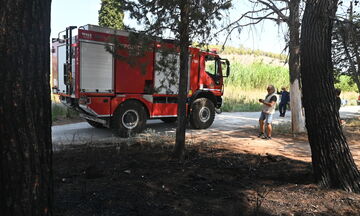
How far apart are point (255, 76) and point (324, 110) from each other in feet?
86.6

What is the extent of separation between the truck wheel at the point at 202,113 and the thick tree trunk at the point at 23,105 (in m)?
8.65

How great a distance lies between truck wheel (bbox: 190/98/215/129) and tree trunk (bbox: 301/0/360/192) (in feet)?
21.6

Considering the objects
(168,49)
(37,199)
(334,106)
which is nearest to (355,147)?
(334,106)

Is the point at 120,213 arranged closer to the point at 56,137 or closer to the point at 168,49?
the point at 168,49

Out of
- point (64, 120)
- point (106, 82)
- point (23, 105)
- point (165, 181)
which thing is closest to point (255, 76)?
point (64, 120)

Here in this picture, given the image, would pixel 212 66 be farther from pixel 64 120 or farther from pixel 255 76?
pixel 255 76

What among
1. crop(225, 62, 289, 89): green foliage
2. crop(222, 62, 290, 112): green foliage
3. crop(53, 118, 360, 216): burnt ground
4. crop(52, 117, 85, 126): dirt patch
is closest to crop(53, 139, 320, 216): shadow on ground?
crop(53, 118, 360, 216): burnt ground

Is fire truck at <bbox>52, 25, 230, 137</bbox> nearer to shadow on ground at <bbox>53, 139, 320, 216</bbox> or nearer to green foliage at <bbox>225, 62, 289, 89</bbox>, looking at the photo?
shadow on ground at <bbox>53, 139, 320, 216</bbox>

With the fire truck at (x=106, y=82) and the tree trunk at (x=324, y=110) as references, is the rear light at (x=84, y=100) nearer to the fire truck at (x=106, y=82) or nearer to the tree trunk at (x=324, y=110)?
the fire truck at (x=106, y=82)

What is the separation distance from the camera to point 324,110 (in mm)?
4180

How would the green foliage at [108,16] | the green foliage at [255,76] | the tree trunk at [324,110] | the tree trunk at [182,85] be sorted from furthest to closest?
the green foliage at [255,76]
the green foliage at [108,16]
the tree trunk at [182,85]
the tree trunk at [324,110]

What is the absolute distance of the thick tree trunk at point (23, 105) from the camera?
202 cm

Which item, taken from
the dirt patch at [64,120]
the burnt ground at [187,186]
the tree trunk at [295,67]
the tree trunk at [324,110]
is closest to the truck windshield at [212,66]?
the tree trunk at [295,67]

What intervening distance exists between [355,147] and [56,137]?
313 inches
